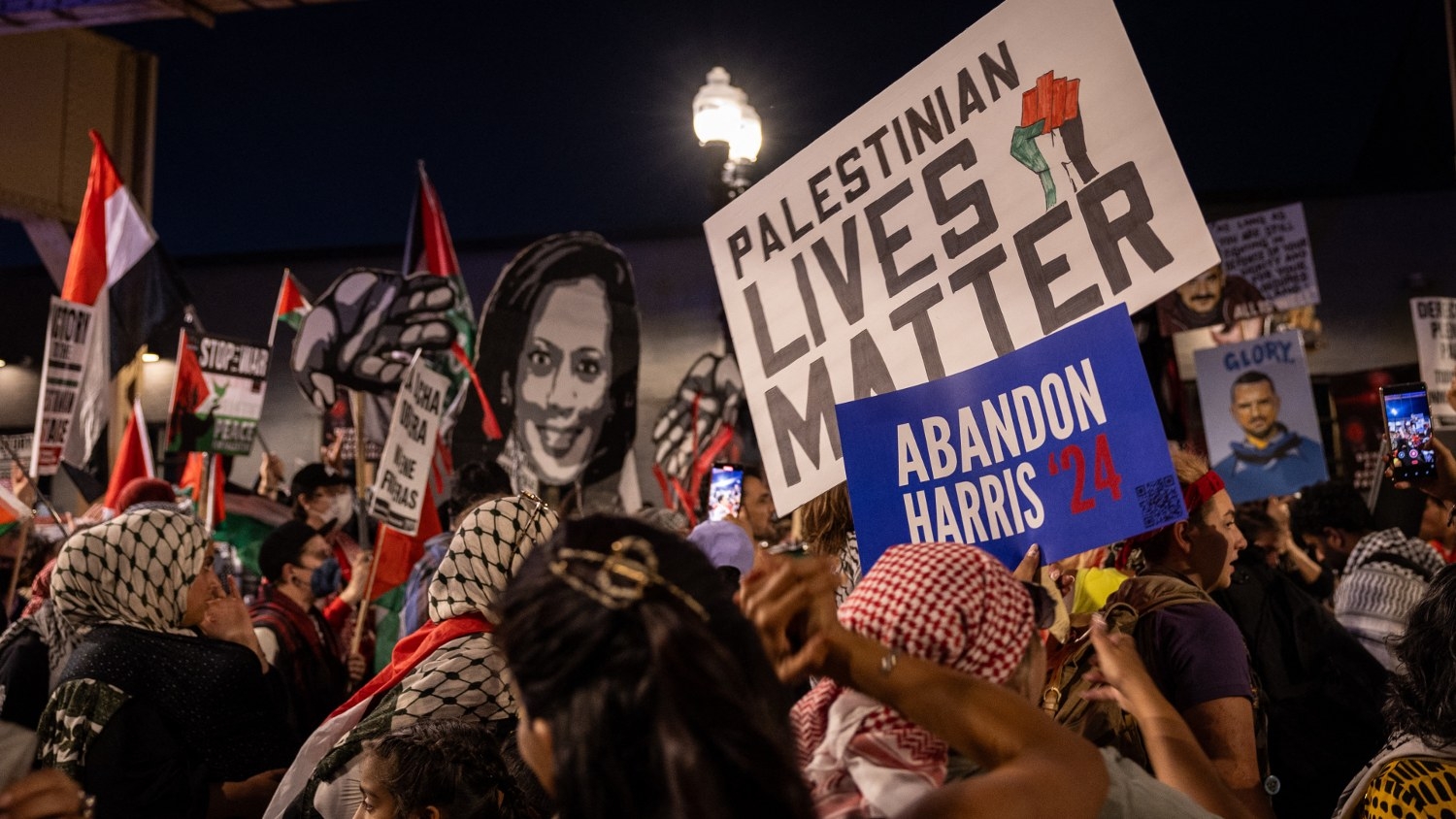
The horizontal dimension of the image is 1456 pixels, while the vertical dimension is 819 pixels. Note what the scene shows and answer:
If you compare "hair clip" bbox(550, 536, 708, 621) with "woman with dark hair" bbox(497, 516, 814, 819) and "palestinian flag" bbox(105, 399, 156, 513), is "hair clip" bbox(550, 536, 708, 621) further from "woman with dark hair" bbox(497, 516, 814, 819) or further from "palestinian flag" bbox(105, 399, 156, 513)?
"palestinian flag" bbox(105, 399, 156, 513)

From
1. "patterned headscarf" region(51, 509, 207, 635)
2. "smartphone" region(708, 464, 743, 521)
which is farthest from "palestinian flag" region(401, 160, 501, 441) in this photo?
"patterned headscarf" region(51, 509, 207, 635)

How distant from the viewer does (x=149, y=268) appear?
28.0 ft

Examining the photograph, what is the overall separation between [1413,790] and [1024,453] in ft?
3.62

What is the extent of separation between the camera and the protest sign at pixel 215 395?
9.17 m

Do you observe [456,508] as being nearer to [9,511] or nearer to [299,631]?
[299,631]

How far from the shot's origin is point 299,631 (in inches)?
226

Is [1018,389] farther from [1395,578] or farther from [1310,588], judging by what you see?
[1310,588]

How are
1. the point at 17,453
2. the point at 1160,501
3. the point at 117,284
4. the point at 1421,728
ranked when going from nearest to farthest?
the point at 1421,728 → the point at 1160,501 → the point at 117,284 → the point at 17,453

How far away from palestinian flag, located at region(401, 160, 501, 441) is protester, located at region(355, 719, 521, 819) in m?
6.07

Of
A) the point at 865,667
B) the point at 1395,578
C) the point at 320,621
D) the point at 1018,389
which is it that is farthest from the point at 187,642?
the point at 1395,578

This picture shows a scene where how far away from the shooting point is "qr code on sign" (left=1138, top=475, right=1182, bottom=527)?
261 centimetres

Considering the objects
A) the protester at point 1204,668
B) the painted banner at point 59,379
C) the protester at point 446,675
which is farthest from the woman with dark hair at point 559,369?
the protester at point 1204,668

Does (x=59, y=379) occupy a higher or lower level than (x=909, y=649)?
higher

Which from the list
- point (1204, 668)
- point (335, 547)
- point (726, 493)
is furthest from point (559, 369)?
point (1204, 668)
